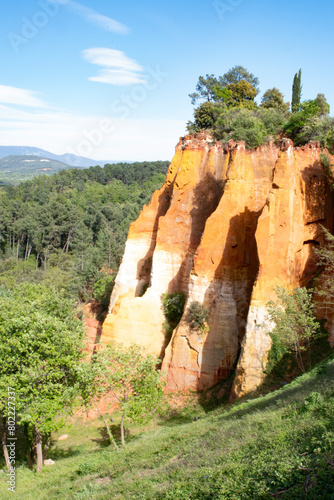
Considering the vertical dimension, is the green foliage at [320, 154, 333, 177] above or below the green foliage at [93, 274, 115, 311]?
above

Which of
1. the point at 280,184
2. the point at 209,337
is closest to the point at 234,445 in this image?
the point at 209,337

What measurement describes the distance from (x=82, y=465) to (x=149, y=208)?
65.7 feet

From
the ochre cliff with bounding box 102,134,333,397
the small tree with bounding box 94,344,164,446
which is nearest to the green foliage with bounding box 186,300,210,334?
the ochre cliff with bounding box 102,134,333,397

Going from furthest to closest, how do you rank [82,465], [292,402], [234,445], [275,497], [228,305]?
1. [228,305]
2. [82,465]
3. [292,402]
4. [234,445]
5. [275,497]

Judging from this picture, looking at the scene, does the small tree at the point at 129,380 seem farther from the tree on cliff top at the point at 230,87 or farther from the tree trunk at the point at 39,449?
the tree on cliff top at the point at 230,87

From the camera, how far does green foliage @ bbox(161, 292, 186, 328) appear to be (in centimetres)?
2475

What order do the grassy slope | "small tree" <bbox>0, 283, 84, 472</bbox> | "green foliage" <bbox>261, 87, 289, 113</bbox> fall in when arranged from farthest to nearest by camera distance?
"green foliage" <bbox>261, 87, 289, 113</bbox> → "small tree" <bbox>0, 283, 84, 472</bbox> → the grassy slope

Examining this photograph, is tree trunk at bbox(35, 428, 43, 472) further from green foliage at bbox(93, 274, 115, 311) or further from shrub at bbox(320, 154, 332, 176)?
green foliage at bbox(93, 274, 115, 311)

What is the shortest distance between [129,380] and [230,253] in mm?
8647

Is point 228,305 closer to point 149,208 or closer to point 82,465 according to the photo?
point 82,465

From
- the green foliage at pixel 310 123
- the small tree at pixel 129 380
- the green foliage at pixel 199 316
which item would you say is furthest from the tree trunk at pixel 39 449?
the green foliage at pixel 310 123

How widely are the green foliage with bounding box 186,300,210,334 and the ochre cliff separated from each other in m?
0.29

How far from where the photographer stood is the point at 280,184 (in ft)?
64.3

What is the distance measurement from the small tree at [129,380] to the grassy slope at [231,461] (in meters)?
1.56
